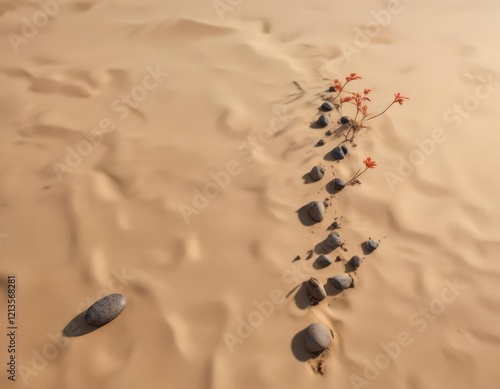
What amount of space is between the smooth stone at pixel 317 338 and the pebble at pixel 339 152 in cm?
159

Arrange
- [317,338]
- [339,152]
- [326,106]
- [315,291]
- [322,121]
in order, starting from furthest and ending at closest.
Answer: [326,106]
[322,121]
[339,152]
[315,291]
[317,338]

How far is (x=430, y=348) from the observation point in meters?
2.54

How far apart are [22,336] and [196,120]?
2.32 meters

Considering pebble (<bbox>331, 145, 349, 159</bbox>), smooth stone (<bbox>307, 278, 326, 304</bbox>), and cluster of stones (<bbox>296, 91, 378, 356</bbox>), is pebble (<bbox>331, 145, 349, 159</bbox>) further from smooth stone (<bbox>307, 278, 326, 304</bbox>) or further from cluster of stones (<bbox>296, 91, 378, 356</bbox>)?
smooth stone (<bbox>307, 278, 326, 304</bbox>)

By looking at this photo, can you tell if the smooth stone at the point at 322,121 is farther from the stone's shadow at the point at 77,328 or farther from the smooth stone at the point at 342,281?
the stone's shadow at the point at 77,328

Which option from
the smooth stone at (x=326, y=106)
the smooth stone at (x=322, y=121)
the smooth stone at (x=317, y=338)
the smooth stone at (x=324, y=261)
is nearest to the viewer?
the smooth stone at (x=317, y=338)

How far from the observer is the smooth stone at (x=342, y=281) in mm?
2689

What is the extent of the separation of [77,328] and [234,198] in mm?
1497

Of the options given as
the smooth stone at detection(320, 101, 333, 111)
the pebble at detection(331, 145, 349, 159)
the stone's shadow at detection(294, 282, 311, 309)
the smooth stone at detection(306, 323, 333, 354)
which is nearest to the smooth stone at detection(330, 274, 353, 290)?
the stone's shadow at detection(294, 282, 311, 309)

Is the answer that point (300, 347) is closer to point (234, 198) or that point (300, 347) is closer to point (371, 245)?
point (371, 245)

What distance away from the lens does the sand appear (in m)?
2.45

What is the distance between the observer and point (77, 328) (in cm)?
248

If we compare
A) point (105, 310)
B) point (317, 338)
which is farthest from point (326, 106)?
point (105, 310)

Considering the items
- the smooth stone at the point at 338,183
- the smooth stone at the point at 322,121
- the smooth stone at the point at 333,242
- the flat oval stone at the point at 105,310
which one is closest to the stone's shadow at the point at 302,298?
the smooth stone at the point at 333,242
